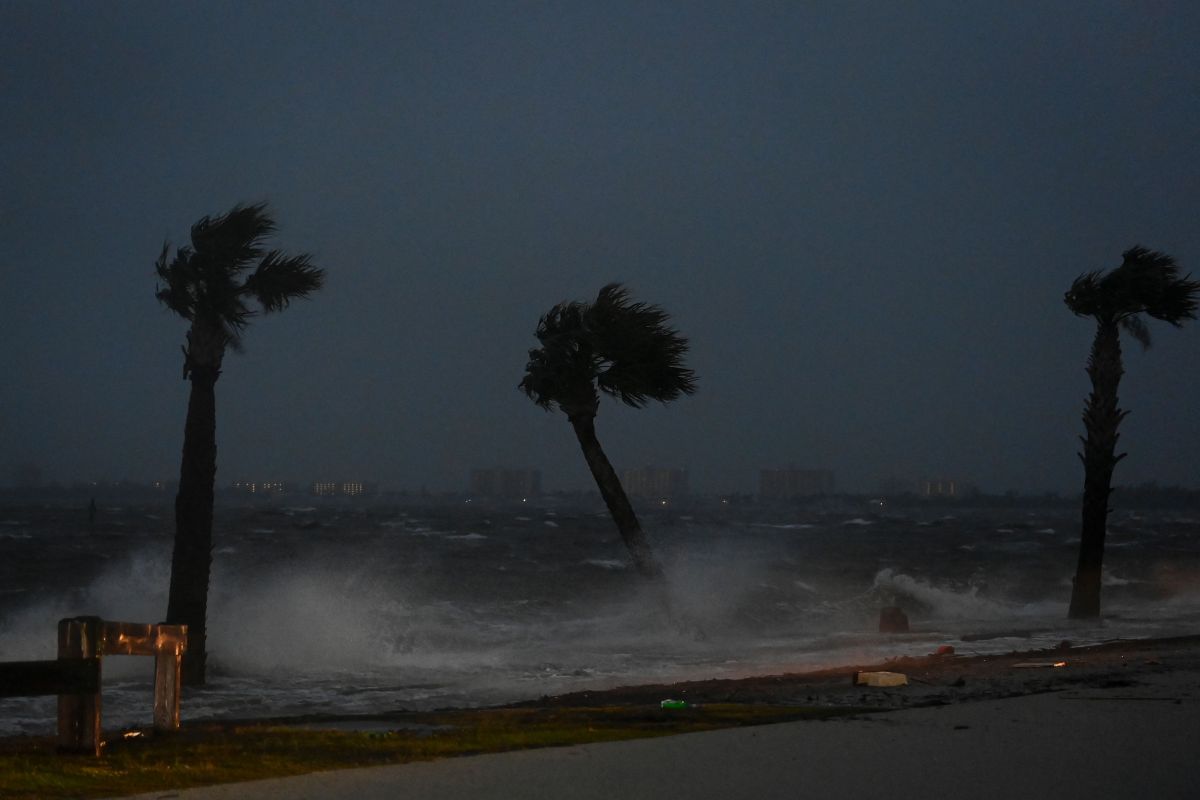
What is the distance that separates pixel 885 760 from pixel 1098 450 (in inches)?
764

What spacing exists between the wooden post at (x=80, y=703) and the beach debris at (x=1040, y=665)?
421 inches

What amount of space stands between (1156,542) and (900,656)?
7310cm

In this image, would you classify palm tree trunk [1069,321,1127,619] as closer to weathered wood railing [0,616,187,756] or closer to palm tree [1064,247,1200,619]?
palm tree [1064,247,1200,619]

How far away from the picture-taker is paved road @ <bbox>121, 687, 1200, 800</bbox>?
726 centimetres

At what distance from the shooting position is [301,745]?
907 centimetres

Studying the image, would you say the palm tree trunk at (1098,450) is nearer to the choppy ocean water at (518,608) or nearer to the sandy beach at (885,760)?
the choppy ocean water at (518,608)

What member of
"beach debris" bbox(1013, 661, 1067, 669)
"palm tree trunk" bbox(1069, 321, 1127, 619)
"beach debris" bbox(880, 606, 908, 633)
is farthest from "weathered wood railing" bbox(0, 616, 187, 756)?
"palm tree trunk" bbox(1069, 321, 1127, 619)

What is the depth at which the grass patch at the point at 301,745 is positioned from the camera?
7.61m

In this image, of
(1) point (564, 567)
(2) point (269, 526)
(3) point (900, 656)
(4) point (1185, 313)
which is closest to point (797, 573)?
(1) point (564, 567)

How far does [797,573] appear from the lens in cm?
5444

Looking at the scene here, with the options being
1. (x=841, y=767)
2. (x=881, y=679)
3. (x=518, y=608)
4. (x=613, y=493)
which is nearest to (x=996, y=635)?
(x=613, y=493)

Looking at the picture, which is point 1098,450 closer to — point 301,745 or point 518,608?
point 518,608

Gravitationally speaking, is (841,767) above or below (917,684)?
above

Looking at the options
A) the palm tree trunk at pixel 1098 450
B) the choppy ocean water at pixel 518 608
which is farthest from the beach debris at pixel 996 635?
the palm tree trunk at pixel 1098 450
